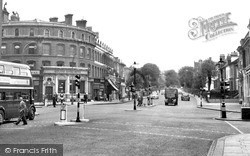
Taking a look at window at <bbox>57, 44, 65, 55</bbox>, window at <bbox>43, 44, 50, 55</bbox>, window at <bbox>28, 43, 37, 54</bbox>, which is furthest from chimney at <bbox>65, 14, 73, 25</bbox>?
window at <bbox>28, 43, 37, 54</bbox>

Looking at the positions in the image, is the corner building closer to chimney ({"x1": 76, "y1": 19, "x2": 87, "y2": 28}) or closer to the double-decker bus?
chimney ({"x1": 76, "y1": 19, "x2": 87, "y2": 28})

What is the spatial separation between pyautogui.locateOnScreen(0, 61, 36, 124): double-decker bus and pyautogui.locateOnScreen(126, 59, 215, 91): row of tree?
17.6 metres

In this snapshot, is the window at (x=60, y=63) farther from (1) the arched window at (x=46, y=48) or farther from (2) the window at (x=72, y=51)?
(2) the window at (x=72, y=51)

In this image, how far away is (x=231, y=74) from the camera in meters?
69.1

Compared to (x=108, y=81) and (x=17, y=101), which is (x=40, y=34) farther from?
(x=17, y=101)

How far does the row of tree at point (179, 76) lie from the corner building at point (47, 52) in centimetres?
1369

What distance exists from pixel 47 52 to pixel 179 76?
408ft

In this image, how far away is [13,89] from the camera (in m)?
20.8

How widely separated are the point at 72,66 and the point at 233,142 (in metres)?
49.4

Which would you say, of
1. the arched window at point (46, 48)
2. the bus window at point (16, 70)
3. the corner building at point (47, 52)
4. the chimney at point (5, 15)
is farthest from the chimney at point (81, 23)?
the bus window at point (16, 70)

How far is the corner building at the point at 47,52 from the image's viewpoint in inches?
2174

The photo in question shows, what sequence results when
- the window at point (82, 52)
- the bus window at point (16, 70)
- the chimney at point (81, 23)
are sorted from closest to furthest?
the bus window at point (16, 70), the window at point (82, 52), the chimney at point (81, 23)

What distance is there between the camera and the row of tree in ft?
281

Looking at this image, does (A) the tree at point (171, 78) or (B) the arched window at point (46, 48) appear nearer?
(B) the arched window at point (46, 48)
